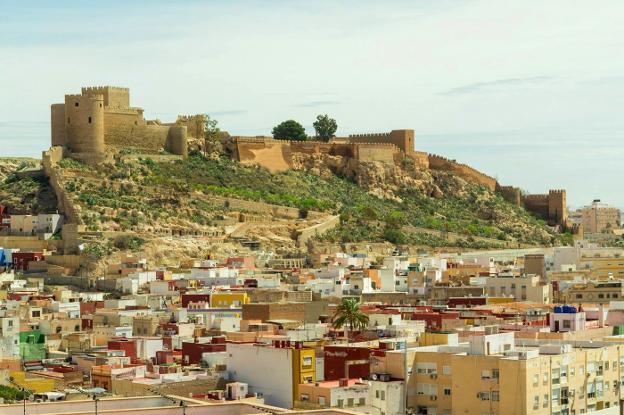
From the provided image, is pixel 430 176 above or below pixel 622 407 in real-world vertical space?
above

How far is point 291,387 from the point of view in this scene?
31094mm

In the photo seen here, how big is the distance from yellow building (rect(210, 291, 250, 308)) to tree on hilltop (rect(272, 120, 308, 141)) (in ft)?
153

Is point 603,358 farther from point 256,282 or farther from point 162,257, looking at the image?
point 162,257

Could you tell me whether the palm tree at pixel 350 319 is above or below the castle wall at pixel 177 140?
below

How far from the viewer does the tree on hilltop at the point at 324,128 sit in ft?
330

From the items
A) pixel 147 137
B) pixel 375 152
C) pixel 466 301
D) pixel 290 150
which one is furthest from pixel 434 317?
pixel 375 152

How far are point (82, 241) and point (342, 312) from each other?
29.7 metres

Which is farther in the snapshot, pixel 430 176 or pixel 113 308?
pixel 430 176

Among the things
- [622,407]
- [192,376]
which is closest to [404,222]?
[192,376]

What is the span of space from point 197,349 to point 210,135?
53.0 metres

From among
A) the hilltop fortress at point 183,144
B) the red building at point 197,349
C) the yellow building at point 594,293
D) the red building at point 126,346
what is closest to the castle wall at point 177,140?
the hilltop fortress at point 183,144

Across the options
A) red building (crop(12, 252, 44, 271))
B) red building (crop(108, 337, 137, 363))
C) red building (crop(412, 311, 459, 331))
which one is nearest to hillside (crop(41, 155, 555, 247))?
red building (crop(12, 252, 44, 271))

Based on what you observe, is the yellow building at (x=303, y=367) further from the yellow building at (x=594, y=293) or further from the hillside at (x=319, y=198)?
the hillside at (x=319, y=198)

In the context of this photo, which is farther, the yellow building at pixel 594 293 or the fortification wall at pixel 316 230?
the fortification wall at pixel 316 230
